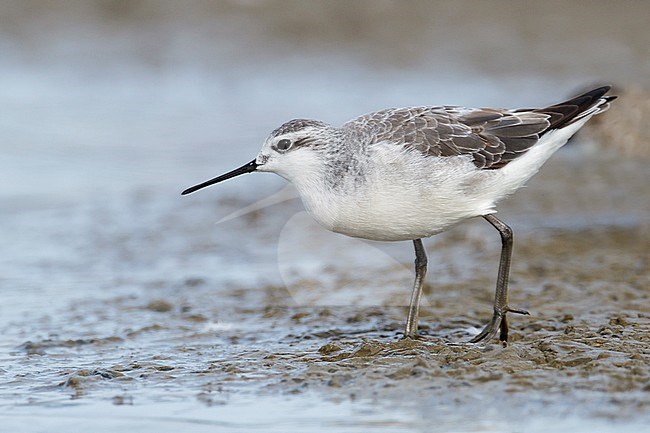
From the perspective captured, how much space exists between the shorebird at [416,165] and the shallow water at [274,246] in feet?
2.61

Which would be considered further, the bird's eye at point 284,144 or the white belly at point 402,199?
the bird's eye at point 284,144

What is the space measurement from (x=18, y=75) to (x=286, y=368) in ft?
39.6

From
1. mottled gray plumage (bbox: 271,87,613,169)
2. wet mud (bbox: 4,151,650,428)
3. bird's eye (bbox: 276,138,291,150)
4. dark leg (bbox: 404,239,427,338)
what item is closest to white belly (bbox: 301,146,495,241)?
mottled gray plumage (bbox: 271,87,613,169)

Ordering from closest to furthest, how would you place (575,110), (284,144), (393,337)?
(284,144)
(575,110)
(393,337)

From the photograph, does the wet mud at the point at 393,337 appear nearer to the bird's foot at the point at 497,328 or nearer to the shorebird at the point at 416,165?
the bird's foot at the point at 497,328

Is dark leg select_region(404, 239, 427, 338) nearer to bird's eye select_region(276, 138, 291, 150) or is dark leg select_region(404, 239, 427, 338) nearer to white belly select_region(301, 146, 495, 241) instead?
white belly select_region(301, 146, 495, 241)

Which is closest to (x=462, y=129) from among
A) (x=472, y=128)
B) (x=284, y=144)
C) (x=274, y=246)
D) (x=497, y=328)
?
(x=472, y=128)

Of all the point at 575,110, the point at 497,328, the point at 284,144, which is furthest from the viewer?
the point at 575,110

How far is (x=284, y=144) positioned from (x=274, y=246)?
3637mm

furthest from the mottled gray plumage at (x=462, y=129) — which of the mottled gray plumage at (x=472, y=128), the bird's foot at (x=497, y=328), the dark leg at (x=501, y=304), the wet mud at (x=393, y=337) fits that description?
the wet mud at (x=393, y=337)

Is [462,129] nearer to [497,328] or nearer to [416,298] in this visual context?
[416,298]

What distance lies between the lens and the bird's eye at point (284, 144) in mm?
7035

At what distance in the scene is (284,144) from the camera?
7.04 metres

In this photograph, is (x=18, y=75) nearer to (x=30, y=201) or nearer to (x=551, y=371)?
(x=30, y=201)
